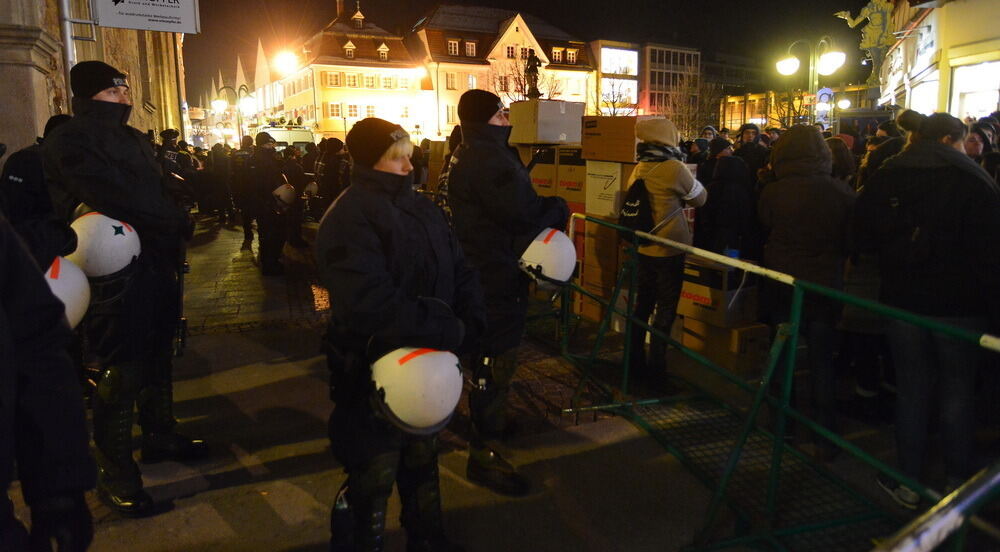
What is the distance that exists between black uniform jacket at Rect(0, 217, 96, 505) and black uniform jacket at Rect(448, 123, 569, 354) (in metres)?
2.34

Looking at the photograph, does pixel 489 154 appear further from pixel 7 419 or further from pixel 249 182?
pixel 249 182

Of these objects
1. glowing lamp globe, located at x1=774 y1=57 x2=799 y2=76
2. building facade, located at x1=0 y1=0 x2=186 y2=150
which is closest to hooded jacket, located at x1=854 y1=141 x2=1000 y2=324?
glowing lamp globe, located at x1=774 y1=57 x2=799 y2=76

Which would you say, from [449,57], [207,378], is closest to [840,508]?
[207,378]

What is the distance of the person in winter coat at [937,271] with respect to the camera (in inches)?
137

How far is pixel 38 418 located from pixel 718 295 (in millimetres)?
4752

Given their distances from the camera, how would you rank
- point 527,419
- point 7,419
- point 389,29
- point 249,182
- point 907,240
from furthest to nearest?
point 389,29 < point 249,182 < point 527,419 < point 907,240 < point 7,419

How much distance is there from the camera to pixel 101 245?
3383 millimetres

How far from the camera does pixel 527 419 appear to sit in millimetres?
4930

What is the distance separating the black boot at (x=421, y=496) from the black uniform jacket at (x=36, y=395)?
4.37 feet

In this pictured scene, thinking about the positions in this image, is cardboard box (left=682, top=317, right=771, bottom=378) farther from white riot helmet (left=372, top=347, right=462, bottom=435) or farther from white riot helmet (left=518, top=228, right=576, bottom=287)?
white riot helmet (left=372, top=347, right=462, bottom=435)

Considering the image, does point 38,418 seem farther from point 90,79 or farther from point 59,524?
point 90,79

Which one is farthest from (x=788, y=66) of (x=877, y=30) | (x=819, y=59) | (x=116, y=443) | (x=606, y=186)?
(x=877, y=30)

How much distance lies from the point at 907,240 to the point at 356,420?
2.84 m

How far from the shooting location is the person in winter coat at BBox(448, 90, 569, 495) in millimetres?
3867
